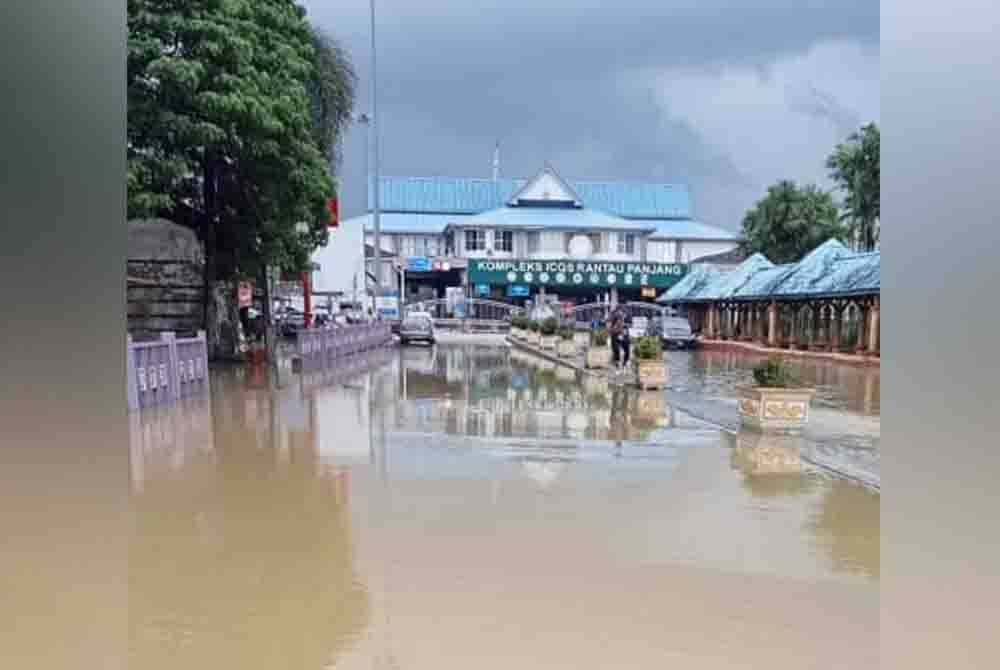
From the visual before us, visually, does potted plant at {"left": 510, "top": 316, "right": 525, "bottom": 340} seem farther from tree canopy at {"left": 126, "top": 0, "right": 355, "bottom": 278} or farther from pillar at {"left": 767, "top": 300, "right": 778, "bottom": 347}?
tree canopy at {"left": 126, "top": 0, "right": 355, "bottom": 278}

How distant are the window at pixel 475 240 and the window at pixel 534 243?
2.95m

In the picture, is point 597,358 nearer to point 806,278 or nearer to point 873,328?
point 873,328

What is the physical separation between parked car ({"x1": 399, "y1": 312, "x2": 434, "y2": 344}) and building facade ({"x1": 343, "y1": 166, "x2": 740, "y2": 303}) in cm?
1374

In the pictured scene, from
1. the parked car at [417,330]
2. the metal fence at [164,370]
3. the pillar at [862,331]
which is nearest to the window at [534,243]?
the parked car at [417,330]

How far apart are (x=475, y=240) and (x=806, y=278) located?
30.0 m

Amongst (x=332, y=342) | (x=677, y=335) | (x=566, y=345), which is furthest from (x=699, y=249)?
(x=332, y=342)

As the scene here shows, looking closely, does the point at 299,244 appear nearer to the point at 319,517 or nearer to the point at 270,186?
the point at 270,186

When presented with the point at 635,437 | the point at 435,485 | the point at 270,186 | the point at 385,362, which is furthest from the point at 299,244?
the point at 435,485

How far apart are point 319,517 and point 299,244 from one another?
638 inches

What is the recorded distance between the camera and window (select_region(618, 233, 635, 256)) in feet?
197

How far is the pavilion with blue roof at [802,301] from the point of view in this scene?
28.5m

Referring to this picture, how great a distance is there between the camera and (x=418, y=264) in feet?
193

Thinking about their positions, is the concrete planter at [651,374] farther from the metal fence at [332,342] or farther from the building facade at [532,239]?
the building facade at [532,239]

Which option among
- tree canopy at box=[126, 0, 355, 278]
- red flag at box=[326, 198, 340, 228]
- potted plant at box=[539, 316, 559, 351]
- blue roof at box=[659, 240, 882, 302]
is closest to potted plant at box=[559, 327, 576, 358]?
potted plant at box=[539, 316, 559, 351]
